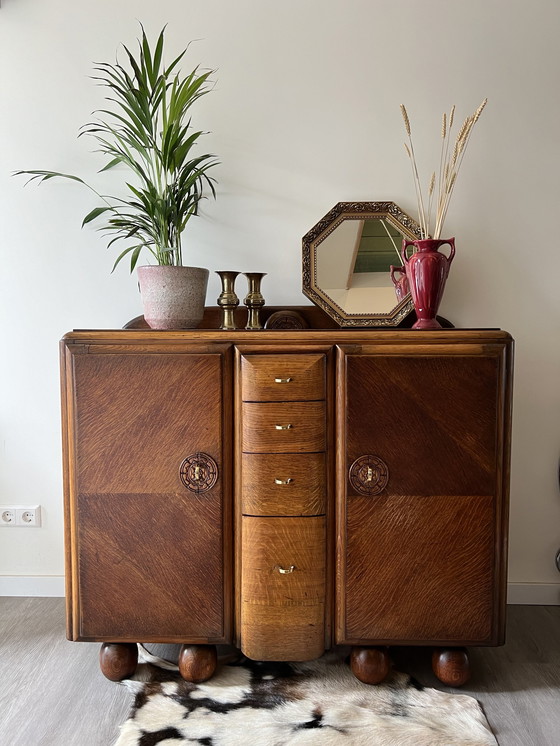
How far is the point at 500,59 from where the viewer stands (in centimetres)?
199

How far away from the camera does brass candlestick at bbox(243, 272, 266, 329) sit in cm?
187

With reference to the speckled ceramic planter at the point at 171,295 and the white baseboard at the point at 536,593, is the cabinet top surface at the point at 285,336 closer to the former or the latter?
the speckled ceramic planter at the point at 171,295

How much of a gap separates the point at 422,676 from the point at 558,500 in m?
0.86

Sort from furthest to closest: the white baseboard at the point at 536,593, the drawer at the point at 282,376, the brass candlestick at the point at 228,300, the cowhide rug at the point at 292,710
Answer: the white baseboard at the point at 536,593
the brass candlestick at the point at 228,300
the drawer at the point at 282,376
the cowhide rug at the point at 292,710

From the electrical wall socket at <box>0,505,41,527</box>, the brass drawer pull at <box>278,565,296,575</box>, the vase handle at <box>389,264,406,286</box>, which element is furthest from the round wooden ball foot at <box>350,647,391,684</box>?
the electrical wall socket at <box>0,505,41,527</box>

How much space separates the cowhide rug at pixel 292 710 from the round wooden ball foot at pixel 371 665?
0.03 meters

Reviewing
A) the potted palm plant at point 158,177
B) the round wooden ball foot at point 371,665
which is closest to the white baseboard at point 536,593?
the round wooden ball foot at point 371,665

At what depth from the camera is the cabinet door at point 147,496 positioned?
1.53 meters

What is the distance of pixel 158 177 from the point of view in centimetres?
183

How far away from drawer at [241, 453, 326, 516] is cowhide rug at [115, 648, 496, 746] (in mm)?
487

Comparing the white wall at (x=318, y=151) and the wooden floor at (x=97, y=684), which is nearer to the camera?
the wooden floor at (x=97, y=684)

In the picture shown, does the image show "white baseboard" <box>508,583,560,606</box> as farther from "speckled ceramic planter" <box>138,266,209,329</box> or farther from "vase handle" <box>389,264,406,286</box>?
"speckled ceramic planter" <box>138,266,209,329</box>

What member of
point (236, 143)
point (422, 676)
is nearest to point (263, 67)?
point (236, 143)

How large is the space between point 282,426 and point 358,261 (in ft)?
2.46
